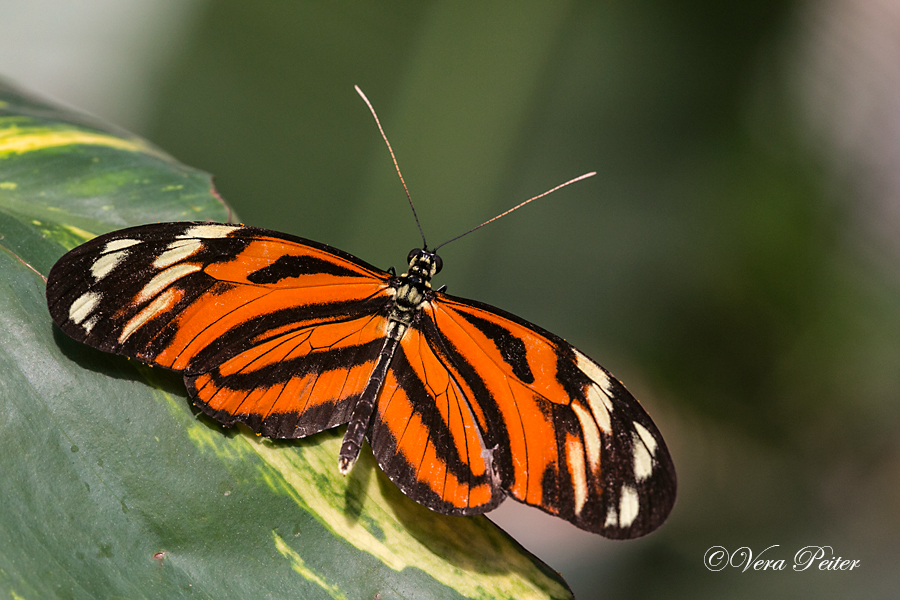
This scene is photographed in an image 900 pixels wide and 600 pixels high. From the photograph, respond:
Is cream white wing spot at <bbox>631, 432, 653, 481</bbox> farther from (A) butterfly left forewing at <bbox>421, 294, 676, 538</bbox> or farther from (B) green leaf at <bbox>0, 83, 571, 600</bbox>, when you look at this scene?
(B) green leaf at <bbox>0, 83, 571, 600</bbox>

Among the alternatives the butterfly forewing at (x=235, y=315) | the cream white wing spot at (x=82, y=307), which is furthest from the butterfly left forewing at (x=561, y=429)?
the cream white wing spot at (x=82, y=307)

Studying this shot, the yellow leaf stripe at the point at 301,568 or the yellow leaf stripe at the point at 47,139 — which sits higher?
the yellow leaf stripe at the point at 47,139

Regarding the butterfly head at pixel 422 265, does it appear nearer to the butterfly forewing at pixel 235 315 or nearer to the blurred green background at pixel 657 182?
the butterfly forewing at pixel 235 315

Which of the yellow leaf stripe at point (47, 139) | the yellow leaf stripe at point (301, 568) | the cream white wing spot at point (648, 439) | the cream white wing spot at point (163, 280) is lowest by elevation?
the yellow leaf stripe at point (301, 568)

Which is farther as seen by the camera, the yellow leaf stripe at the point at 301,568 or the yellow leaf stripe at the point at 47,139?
the yellow leaf stripe at the point at 47,139

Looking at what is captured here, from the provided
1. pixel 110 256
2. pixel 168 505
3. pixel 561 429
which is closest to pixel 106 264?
pixel 110 256

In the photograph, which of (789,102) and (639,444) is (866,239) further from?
(639,444)

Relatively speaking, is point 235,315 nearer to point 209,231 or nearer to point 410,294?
point 209,231
